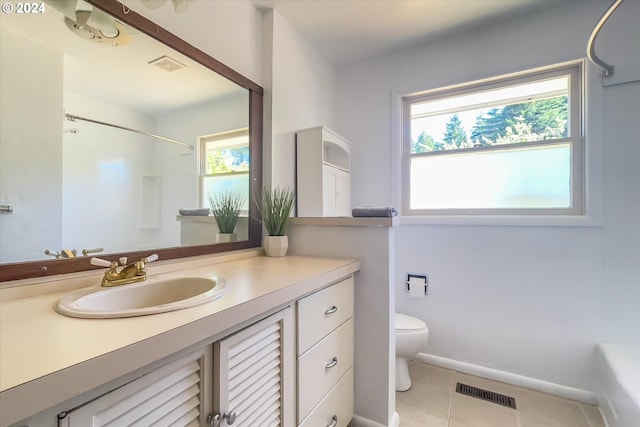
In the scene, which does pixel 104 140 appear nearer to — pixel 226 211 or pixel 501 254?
pixel 226 211

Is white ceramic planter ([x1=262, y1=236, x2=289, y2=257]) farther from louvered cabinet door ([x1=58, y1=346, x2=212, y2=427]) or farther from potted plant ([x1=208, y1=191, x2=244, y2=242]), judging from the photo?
louvered cabinet door ([x1=58, y1=346, x2=212, y2=427])

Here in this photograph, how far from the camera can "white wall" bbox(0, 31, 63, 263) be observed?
0.84 meters

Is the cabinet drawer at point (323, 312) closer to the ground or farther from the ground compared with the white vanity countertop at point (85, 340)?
closer to the ground

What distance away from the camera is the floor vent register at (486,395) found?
1.57 metres

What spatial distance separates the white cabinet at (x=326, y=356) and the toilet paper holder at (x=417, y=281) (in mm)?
905

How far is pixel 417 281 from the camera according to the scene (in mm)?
2043

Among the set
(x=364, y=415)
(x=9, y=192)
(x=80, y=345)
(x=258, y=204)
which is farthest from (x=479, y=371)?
(x=9, y=192)

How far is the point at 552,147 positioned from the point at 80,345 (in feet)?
7.93

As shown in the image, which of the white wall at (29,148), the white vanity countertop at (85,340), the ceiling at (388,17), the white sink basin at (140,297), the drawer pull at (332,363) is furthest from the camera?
the ceiling at (388,17)

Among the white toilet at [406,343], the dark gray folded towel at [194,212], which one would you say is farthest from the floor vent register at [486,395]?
the dark gray folded towel at [194,212]

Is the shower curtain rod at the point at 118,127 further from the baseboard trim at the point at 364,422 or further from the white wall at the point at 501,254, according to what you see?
the baseboard trim at the point at 364,422

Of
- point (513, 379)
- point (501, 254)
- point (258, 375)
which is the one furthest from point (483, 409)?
point (258, 375)

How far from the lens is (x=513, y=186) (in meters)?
1.88

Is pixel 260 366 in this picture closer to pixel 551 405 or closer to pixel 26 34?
pixel 26 34
